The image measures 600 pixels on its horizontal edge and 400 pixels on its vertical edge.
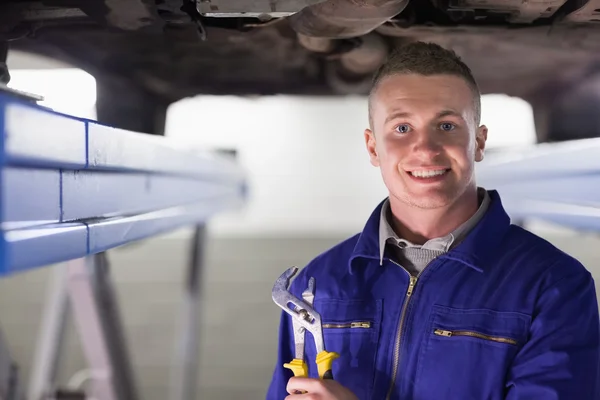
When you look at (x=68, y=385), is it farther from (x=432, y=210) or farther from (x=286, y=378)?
(x=432, y=210)

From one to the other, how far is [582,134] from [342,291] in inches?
34.3

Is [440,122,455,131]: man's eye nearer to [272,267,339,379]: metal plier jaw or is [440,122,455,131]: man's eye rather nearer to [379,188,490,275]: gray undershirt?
[379,188,490,275]: gray undershirt

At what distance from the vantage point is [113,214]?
1.02 m

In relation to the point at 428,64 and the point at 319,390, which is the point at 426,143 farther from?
the point at 319,390

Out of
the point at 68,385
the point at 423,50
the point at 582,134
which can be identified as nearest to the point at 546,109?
the point at 582,134

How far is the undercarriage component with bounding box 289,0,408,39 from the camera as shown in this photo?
108 centimetres

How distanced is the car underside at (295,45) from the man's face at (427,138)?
254mm

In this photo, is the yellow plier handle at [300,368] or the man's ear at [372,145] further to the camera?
the man's ear at [372,145]

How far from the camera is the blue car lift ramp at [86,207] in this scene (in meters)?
0.71

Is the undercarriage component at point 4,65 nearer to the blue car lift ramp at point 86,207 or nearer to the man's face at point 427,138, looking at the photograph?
the blue car lift ramp at point 86,207

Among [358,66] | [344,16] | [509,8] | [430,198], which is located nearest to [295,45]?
[358,66]

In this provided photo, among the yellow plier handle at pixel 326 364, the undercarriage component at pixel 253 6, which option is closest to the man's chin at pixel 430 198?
the yellow plier handle at pixel 326 364

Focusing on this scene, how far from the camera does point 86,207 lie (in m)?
0.91

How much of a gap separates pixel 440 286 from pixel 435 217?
0.11 meters
